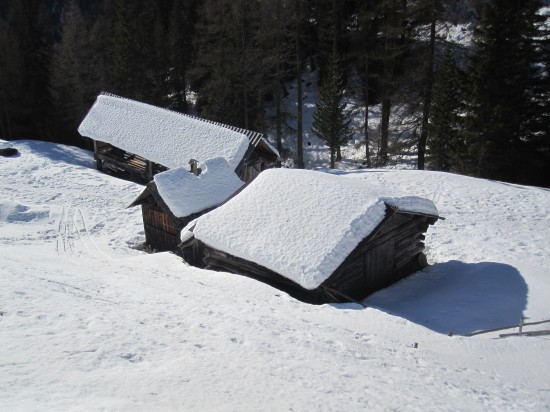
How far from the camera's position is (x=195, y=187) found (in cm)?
1889

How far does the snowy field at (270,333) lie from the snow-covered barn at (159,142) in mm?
7465

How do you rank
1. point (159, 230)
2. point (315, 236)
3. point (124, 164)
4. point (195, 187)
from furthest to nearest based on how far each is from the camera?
point (124, 164) < point (159, 230) < point (195, 187) < point (315, 236)

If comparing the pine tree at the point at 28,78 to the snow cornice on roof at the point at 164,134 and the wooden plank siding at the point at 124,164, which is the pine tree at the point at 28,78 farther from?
the wooden plank siding at the point at 124,164

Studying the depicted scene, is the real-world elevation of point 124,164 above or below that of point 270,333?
below

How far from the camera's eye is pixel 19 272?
11.8 meters

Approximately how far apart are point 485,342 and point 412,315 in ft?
7.50

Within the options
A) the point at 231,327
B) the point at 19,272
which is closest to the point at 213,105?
the point at 19,272

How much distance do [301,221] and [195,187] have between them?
6.14 meters

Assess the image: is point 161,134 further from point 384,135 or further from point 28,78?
point 28,78

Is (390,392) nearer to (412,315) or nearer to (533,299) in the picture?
(412,315)

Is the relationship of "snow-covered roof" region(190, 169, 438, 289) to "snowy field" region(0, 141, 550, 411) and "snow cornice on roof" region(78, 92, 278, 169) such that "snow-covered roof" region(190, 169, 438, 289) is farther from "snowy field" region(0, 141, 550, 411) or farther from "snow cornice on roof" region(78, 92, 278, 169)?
"snow cornice on roof" region(78, 92, 278, 169)

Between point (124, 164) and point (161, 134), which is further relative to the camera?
point (124, 164)

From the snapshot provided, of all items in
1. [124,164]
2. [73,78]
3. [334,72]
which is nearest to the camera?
[124,164]

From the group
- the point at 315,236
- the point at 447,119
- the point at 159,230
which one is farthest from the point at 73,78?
the point at 315,236
